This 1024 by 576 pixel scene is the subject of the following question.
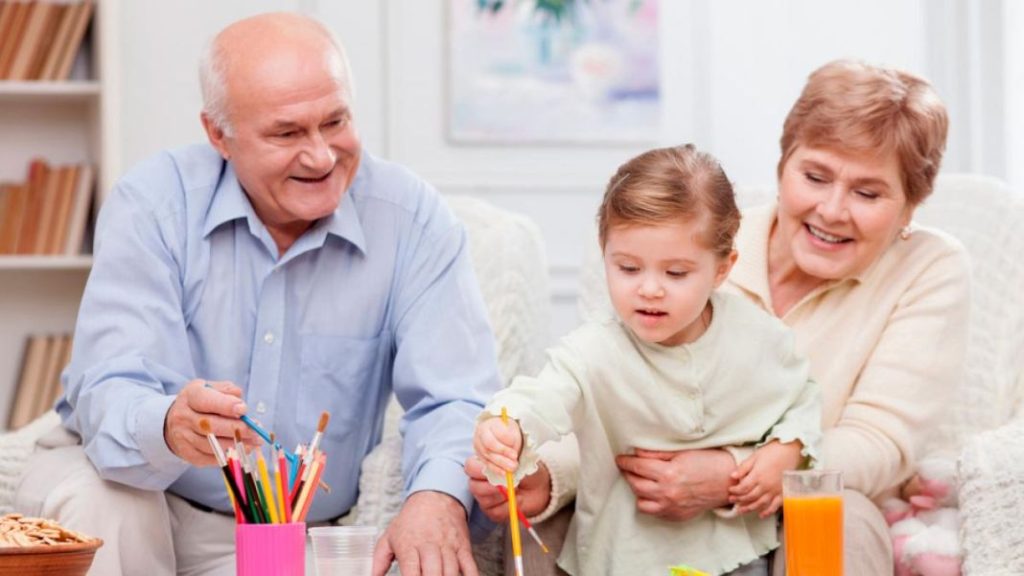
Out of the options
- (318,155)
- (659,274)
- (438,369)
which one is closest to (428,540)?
(438,369)

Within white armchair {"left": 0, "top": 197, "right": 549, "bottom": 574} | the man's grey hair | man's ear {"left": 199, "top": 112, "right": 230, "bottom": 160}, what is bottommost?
white armchair {"left": 0, "top": 197, "right": 549, "bottom": 574}

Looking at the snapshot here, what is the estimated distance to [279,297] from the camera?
7.50ft

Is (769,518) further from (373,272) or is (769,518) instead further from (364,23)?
(364,23)

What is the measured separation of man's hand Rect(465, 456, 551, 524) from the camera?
2.02 metres

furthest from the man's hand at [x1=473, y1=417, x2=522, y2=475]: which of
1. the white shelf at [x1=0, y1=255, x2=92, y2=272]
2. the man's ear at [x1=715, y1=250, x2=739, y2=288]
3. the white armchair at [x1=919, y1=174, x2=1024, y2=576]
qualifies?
the white shelf at [x1=0, y1=255, x2=92, y2=272]

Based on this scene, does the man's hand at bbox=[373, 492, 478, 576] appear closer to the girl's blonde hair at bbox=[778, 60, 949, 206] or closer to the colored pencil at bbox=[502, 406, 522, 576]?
the colored pencil at bbox=[502, 406, 522, 576]

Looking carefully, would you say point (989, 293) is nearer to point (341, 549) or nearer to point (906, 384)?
point (906, 384)

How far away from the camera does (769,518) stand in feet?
6.76

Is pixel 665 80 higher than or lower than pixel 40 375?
higher

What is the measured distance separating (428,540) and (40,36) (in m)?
2.38

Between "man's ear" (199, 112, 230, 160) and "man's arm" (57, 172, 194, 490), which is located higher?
"man's ear" (199, 112, 230, 160)

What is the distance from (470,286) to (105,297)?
0.57 m

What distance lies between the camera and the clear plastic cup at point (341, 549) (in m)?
1.71

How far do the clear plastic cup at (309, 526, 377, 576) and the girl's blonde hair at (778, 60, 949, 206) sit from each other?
0.97 meters
